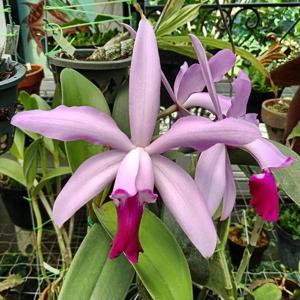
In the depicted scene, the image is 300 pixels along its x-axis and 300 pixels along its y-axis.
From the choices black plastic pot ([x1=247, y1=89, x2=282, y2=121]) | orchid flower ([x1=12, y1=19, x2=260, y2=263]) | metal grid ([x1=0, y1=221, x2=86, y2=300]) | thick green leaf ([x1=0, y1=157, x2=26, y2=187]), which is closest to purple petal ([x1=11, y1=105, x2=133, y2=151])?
orchid flower ([x1=12, y1=19, x2=260, y2=263])

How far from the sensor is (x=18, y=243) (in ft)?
4.75

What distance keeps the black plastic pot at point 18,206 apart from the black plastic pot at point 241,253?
0.69 metres

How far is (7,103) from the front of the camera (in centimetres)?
62

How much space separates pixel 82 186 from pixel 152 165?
0.26 ft

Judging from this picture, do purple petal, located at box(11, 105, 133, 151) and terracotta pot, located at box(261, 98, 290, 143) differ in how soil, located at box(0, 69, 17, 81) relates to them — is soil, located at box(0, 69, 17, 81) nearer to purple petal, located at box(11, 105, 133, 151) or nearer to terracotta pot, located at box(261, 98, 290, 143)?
purple petal, located at box(11, 105, 133, 151)

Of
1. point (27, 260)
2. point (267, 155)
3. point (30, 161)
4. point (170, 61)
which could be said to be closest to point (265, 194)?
point (267, 155)

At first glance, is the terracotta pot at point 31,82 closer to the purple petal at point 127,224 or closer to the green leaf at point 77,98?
the green leaf at point 77,98

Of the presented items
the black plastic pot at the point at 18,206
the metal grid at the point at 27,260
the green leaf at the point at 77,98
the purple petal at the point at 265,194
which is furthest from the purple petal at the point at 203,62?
the black plastic pot at the point at 18,206

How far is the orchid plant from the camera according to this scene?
39 cm

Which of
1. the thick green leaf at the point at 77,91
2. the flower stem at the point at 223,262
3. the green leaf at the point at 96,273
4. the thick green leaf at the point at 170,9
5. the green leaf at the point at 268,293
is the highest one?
the thick green leaf at the point at 170,9

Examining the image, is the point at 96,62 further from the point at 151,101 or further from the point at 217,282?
the point at 217,282

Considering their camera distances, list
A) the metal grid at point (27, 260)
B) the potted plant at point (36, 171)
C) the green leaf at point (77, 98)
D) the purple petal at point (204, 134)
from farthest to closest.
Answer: the metal grid at point (27, 260) → the potted plant at point (36, 171) → the green leaf at point (77, 98) → the purple petal at point (204, 134)

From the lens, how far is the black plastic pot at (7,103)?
60 cm

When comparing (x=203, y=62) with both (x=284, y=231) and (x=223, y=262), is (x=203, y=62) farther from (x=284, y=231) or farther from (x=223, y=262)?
(x=284, y=231)
